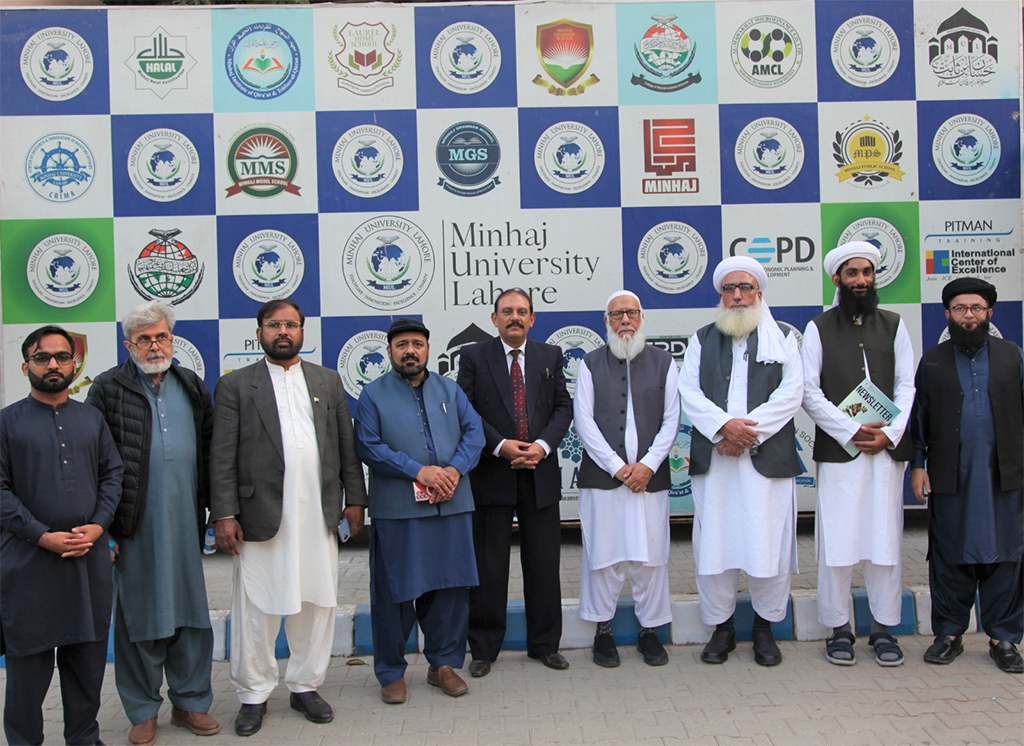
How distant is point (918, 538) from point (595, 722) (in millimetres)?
3602

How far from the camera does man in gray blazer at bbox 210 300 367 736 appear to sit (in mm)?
3383

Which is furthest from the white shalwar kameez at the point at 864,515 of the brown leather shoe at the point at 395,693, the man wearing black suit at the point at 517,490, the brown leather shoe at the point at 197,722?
the brown leather shoe at the point at 197,722

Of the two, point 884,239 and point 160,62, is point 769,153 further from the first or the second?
point 160,62

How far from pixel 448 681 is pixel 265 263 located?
10.1 ft

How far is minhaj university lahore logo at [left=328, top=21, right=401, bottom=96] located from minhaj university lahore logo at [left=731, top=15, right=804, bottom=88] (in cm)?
231

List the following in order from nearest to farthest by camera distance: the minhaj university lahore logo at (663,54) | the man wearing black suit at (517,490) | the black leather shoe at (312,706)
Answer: the black leather shoe at (312,706) → the man wearing black suit at (517,490) → the minhaj university lahore logo at (663,54)

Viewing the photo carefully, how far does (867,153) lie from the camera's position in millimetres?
5516

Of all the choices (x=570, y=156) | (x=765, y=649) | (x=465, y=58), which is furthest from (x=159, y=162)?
(x=765, y=649)

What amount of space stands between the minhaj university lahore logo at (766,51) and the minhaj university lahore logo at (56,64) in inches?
171

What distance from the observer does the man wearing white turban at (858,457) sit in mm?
3877

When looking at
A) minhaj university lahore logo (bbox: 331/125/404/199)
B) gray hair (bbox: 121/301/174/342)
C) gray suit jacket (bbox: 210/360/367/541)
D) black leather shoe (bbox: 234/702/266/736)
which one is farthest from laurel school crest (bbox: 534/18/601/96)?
black leather shoe (bbox: 234/702/266/736)

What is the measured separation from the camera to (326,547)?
3.52 metres

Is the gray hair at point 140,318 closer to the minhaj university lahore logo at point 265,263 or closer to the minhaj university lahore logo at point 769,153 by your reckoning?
the minhaj university lahore logo at point 265,263

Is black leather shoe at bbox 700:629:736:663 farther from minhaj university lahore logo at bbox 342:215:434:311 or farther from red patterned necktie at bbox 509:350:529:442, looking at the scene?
minhaj university lahore logo at bbox 342:215:434:311
